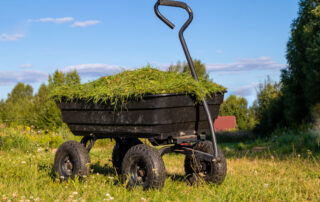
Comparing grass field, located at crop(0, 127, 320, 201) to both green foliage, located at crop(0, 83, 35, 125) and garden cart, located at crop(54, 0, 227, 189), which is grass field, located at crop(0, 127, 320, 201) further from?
green foliage, located at crop(0, 83, 35, 125)

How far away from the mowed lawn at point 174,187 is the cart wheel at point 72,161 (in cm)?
14

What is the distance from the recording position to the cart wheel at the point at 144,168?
364 cm

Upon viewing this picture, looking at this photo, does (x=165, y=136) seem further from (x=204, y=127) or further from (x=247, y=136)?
(x=247, y=136)

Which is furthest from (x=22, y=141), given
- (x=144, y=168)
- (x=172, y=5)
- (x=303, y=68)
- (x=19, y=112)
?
(x=303, y=68)

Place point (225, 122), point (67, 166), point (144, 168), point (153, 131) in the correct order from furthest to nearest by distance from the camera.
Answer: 1. point (225, 122)
2. point (67, 166)
3. point (144, 168)
4. point (153, 131)

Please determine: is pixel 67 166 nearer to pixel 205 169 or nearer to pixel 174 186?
pixel 174 186

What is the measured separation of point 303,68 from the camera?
1220 centimetres

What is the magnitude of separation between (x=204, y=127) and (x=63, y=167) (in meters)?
1.92

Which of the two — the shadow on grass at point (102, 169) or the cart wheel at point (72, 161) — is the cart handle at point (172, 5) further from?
the shadow on grass at point (102, 169)

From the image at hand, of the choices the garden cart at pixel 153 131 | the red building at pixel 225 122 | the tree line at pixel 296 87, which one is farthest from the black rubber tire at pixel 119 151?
the red building at pixel 225 122

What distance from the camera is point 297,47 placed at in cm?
1306

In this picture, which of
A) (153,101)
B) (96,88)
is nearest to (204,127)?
(153,101)

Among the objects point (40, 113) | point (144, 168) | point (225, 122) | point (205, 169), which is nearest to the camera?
point (144, 168)

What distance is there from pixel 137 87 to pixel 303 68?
10.0m
